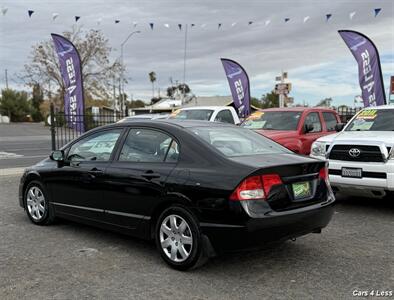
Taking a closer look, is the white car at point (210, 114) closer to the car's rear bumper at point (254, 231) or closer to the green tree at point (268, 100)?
the car's rear bumper at point (254, 231)

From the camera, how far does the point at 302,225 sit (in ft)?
15.2

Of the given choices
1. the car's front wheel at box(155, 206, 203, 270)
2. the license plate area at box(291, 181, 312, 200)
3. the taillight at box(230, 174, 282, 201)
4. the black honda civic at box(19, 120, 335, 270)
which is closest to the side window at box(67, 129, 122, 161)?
the black honda civic at box(19, 120, 335, 270)

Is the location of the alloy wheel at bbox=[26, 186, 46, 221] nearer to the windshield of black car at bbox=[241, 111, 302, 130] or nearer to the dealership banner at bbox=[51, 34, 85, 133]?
the windshield of black car at bbox=[241, 111, 302, 130]

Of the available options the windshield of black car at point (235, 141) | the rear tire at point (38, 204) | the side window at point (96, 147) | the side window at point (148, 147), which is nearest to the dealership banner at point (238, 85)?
the rear tire at point (38, 204)

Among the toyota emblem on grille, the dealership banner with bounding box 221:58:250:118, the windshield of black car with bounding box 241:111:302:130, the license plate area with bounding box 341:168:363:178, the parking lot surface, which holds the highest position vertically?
the dealership banner with bounding box 221:58:250:118

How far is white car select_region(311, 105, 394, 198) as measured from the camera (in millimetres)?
6997

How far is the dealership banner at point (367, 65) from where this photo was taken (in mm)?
16281

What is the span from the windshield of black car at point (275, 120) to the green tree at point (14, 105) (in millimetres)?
73659

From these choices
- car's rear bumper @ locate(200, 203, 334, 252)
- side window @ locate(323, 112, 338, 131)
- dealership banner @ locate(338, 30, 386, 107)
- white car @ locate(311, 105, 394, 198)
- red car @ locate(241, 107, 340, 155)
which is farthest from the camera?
dealership banner @ locate(338, 30, 386, 107)

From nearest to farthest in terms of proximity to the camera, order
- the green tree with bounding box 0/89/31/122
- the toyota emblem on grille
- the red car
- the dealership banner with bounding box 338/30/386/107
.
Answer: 1. the toyota emblem on grille
2. the red car
3. the dealership banner with bounding box 338/30/386/107
4. the green tree with bounding box 0/89/31/122

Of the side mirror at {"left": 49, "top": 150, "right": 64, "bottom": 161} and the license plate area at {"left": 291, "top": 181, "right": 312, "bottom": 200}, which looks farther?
the side mirror at {"left": 49, "top": 150, "right": 64, "bottom": 161}

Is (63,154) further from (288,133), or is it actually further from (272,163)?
(288,133)

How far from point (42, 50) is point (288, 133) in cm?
A: 4572

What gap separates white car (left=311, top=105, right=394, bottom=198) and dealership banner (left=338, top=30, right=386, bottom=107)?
8.88 meters
